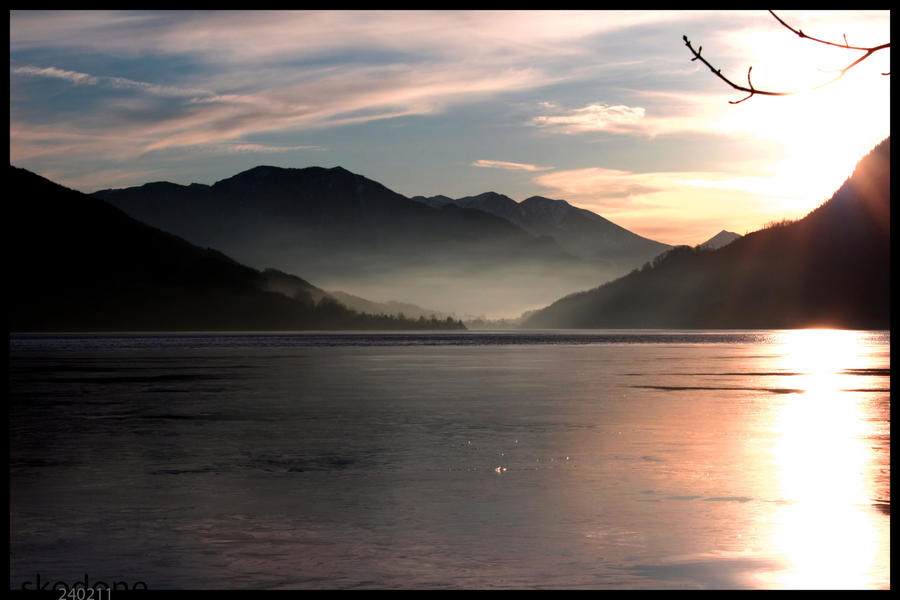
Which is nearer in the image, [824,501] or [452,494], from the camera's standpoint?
[824,501]

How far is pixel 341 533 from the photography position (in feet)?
46.3

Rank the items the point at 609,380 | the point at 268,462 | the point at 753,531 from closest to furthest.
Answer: the point at 753,531 → the point at 268,462 → the point at 609,380

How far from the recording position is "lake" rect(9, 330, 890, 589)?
39.7 feet

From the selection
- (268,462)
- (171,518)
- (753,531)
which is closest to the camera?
(753,531)

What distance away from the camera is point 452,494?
56.1 feet

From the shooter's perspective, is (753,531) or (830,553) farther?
(753,531)

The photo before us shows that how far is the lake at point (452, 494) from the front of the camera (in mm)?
12102

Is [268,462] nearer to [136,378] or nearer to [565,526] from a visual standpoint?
[565,526]

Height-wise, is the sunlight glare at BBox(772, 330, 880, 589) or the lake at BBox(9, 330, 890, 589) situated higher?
the sunlight glare at BBox(772, 330, 880, 589)

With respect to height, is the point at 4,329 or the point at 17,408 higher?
the point at 4,329

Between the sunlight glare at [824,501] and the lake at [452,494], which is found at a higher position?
the sunlight glare at [824,501]

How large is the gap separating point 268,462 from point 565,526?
8371 millimetres
